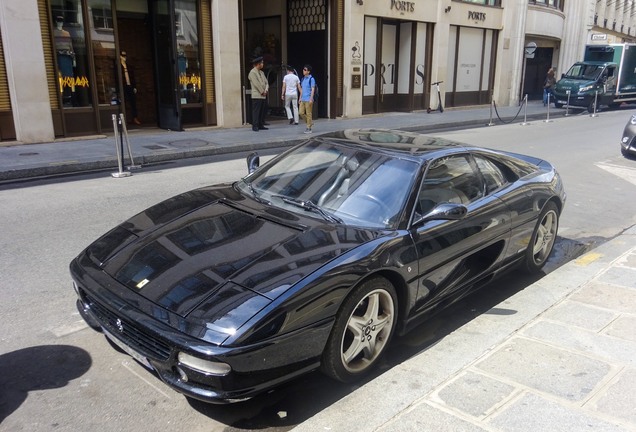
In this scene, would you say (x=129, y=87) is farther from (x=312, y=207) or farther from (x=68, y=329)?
(x=312, y=207)

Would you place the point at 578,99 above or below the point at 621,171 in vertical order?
above

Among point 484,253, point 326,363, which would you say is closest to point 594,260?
point 484,253

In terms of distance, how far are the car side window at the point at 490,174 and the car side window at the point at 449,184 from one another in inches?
4.1

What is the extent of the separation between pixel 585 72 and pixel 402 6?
1116 cm

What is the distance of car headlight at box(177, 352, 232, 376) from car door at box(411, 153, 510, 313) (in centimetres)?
160

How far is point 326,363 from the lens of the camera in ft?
10.6

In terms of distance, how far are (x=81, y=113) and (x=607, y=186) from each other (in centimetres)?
1205

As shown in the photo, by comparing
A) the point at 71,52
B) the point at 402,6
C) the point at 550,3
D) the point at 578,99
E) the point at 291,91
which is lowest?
the point at 578,99

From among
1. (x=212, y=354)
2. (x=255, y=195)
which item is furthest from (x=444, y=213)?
(x=212, y=354)

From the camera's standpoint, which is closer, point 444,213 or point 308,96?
point 444,213

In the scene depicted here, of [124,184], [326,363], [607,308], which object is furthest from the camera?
[124,184]

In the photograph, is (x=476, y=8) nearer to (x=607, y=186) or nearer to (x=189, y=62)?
(x=189, y=62)

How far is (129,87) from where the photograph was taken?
15.3 m

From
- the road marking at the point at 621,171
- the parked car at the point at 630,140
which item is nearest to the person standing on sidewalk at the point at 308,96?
the road marking at the point at 621,171
